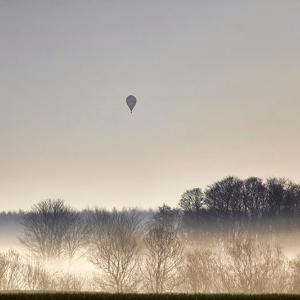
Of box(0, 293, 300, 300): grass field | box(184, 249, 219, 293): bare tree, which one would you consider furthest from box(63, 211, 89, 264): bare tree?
box(0, 293, 300, 300): grass field

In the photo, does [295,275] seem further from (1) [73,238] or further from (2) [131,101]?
(1) [73,238]

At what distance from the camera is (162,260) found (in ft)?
291

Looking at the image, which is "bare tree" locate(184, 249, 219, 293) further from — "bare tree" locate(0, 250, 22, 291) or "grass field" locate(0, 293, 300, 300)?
"grass field" locate(0, 293, 300, 300)

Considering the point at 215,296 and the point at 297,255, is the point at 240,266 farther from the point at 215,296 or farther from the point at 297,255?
the point at 215,296

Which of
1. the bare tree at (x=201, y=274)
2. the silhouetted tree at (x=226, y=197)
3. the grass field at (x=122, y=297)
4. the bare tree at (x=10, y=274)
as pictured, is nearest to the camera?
the grass field at (x=122, y=297)

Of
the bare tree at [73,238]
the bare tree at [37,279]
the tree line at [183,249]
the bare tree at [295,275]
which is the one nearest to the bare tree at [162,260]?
the tree line at [183,249]

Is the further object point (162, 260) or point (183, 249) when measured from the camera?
point (183, 249)

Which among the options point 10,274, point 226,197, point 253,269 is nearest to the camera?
point 10,274

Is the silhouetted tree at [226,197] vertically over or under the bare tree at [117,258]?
over

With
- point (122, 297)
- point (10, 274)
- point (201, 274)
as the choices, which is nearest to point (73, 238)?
point (10, 274)

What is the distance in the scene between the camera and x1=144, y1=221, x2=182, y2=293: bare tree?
84.3 m

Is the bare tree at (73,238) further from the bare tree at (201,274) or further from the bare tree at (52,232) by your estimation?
the bare tree at (201,274)

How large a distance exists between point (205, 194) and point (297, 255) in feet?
67.4

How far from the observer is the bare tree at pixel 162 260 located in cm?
8431
